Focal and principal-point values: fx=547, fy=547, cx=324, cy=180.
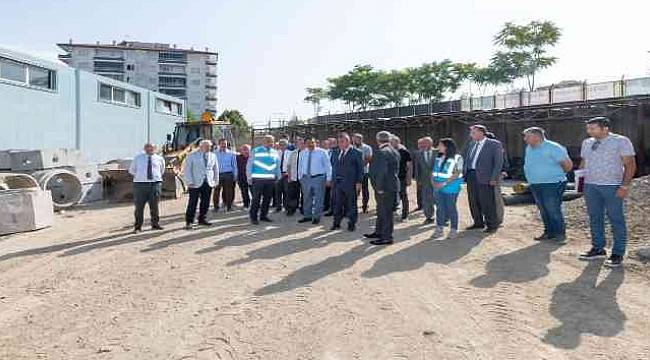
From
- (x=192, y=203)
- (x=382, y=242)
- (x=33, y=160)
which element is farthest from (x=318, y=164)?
(x=33, y=160)

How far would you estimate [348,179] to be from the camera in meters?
9.27

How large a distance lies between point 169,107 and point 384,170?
33411 millimetres

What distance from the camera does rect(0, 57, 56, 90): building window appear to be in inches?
727

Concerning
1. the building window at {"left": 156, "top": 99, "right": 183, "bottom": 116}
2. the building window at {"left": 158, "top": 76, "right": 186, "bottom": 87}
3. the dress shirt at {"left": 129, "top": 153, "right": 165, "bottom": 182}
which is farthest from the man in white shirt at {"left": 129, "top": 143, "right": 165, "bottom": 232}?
the building window at {"left": 158, "top": 76, "right": 186, "bottom": 87}

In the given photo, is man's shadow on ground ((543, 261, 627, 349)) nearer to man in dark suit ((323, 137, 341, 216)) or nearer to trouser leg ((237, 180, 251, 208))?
man in dark suit ((323, 137, 341, 216))

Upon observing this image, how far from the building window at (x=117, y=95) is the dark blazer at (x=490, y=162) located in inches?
884

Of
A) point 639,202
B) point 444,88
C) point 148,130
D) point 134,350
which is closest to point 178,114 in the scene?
point 148,130

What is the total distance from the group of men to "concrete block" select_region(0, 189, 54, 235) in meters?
2.27

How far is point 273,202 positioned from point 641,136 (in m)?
15.2

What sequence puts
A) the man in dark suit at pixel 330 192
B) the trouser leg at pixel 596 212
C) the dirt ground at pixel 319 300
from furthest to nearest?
the man in dark suit at pixel 330 192
the trouser leg at pixel 596 212
the dirt ground at pixel 319 300

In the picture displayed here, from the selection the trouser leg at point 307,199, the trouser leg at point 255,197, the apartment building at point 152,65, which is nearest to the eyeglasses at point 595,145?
the trouser leg at point 307,199

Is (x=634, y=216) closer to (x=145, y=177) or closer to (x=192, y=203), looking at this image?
(x=192, y=203)

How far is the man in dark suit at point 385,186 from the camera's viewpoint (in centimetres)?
806

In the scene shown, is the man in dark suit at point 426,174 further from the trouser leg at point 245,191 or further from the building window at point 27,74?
the building window at point 27,74
